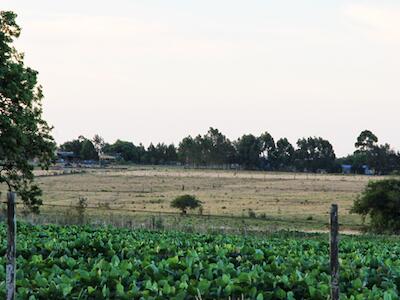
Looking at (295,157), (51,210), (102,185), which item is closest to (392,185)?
(51,210)

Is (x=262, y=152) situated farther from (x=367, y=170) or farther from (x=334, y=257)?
(x=334, y=257)

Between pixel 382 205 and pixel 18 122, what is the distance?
29.1 m

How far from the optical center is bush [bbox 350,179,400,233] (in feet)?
163

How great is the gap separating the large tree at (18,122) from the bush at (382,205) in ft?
80.5

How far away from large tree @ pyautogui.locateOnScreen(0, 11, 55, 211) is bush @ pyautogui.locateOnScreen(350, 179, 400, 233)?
2455cm

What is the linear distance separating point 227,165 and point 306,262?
183102mm

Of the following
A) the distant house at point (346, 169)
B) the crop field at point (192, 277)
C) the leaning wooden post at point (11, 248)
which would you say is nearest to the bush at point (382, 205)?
the crop field at point (192, 277)

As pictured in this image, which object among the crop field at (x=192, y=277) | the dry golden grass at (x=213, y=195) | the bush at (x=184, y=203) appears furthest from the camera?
the dry golden grass at (x=213, y=195)

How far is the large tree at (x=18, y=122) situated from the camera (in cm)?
3083

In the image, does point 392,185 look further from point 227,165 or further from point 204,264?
point 227,165

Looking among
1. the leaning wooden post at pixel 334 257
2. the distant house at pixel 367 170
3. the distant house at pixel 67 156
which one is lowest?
the leaning wooden post at pixel 334 257

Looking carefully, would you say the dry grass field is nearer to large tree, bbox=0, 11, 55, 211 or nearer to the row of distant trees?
large tree, bbox=0, 11, 55, 211

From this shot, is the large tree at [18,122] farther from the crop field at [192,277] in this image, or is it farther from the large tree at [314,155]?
the large tree at [314,155]

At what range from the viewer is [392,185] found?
52062 mm
